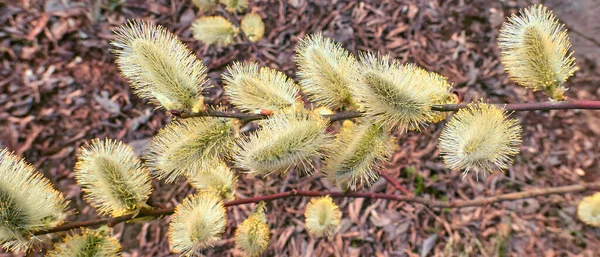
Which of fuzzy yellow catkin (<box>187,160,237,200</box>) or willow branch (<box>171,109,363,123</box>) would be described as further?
fuzzy yellow catkin (<box>187,160,237,200</box>)

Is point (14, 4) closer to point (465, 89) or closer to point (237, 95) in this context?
point (237, 95)

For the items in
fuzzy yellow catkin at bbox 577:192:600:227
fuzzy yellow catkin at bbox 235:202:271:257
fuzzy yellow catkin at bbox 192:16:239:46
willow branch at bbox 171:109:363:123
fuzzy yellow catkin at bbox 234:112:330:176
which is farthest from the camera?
fuzzy yellow catkin at bbox 192:16:239:46

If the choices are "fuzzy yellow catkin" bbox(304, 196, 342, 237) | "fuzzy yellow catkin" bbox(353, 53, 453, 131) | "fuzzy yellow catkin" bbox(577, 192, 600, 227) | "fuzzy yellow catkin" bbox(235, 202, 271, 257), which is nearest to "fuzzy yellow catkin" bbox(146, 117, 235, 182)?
"fuzzy yellow catkin" bbox(353, 53, 453, 131)

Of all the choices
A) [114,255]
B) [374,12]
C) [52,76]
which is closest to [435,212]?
[374,12]

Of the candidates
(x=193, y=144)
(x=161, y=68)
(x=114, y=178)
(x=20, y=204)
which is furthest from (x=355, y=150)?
(x=20, y=204)

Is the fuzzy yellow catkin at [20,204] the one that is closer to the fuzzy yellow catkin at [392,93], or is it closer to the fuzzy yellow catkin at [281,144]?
the fuzzy yellow catkin at [281,144]

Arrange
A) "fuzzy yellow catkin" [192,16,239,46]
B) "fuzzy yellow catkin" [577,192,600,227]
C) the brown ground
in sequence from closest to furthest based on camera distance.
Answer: "fuzzy yellow catkin" [577,192,600,227], "fuzzy yellow catkin" [192,16,239,46], the brown ground

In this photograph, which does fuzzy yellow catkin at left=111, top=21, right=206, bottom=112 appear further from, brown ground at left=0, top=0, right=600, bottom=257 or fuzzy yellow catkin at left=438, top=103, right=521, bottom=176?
brown ground at left=0, top=0, right=600, bottom=257
